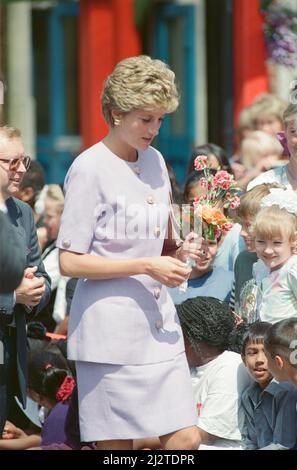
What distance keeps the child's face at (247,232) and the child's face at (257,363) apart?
Result: 1.90ft

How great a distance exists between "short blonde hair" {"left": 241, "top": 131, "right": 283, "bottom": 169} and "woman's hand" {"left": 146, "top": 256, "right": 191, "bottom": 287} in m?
3.36

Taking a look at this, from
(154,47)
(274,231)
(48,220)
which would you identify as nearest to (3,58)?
(154,47)

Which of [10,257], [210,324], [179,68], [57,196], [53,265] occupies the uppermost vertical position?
[10,257]

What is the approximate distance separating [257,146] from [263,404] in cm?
281

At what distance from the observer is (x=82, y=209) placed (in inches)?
195

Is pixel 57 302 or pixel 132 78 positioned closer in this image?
pixel 132 78

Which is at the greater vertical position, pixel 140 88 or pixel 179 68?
pixel 140 88

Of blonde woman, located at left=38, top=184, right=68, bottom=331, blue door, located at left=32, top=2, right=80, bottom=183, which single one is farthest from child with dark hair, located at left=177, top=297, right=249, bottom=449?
blue door, located at left=32, top=2, right=80, bottom=183

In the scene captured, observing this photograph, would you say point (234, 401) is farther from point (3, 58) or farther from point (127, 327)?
point (3, 58)

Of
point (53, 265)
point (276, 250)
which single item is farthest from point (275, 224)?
point (53, 265)

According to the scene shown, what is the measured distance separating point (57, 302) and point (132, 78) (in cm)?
278

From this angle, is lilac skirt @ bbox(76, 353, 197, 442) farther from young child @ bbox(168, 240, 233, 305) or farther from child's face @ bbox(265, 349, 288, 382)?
young child @ bbox(168, 240, 233, 305)

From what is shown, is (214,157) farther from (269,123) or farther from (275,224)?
(269,123)

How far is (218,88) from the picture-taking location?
14.1 metres
